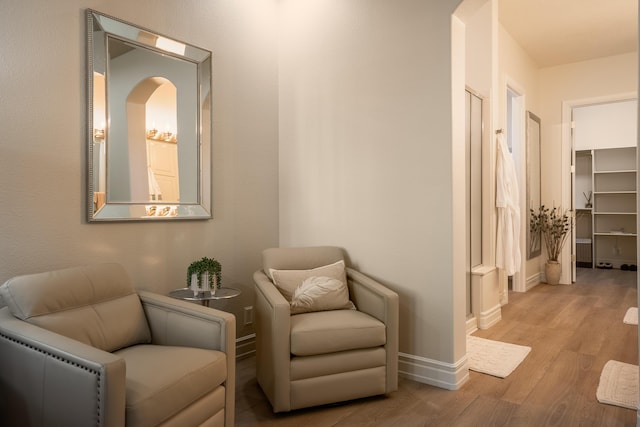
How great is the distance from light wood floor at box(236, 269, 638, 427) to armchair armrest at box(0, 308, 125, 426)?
3.14ft

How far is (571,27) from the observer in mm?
5039

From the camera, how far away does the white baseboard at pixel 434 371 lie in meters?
2.66

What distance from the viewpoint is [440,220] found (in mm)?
2701

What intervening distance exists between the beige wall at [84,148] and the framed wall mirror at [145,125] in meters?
0.07

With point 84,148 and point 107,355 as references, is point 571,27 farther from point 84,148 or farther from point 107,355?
point 107,355

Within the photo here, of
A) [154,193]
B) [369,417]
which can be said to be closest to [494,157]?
[369,417]

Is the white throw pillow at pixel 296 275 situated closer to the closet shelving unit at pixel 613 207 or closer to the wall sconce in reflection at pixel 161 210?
the wall sconce in reflection at pixel 161 210

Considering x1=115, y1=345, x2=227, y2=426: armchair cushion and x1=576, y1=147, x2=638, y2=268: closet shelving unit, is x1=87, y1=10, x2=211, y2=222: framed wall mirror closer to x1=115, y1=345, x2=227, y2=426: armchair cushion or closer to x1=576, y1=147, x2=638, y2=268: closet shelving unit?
x1=115, y1=345, x2=227, y2=426: armchair cushion

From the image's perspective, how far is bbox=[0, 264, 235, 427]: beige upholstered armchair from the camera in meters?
1.48

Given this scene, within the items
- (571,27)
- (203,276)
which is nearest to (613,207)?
(571,27)

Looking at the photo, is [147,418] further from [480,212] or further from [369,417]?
[480,212]

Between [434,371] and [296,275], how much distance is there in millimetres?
1072

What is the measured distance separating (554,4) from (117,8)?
4283 millimetres

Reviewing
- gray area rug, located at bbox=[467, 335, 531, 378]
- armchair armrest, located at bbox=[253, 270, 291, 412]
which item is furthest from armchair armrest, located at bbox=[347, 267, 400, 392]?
gray area rug, located at bbox=[467, 335, 531, 378]
